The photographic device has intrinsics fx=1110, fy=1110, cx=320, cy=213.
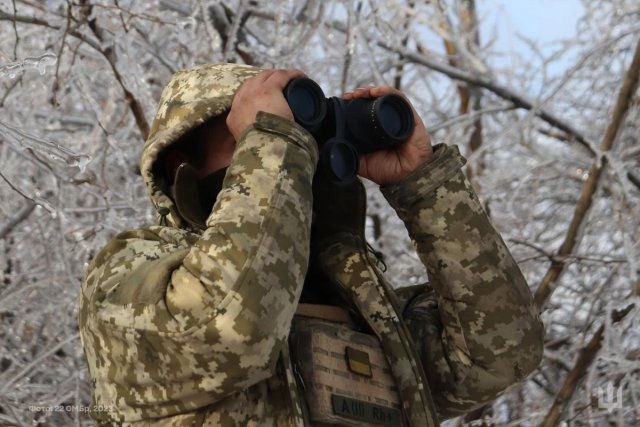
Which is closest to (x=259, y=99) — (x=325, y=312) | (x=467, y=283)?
(x=325, y=312)

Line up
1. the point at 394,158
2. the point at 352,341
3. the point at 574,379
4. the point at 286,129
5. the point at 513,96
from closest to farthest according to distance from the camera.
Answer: the point at 286,129, the point at 352,341, the point at 394,158, the point at 574,379, the point at 513,96

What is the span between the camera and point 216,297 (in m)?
1.60

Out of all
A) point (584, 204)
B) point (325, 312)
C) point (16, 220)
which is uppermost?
point (16, 220)

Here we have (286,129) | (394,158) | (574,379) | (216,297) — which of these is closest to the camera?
(216,297)

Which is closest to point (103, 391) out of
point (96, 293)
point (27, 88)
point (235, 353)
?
point (96, 293)

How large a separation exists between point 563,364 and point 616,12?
1442mm

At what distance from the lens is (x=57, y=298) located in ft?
14.7

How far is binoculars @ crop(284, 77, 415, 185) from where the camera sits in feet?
6.02

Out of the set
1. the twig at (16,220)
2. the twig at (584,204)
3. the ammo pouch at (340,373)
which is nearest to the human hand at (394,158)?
the ammo pouch at (340,373)

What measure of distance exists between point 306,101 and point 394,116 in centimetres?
21

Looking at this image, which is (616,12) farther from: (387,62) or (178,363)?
(178,363)

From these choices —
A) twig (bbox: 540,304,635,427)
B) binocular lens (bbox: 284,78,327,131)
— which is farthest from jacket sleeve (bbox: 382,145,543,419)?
twig (bbox: 540,304,635,427)

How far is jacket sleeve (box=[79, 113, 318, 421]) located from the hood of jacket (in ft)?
0.61

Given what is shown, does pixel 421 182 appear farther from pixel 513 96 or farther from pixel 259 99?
pixel 513 96
